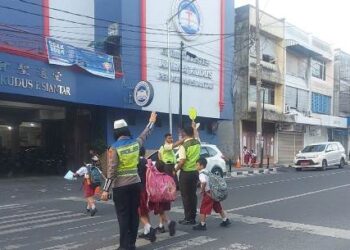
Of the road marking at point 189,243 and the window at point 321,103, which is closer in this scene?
the road marking at point 189,243

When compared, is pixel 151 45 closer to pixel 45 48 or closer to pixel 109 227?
pixel 45 48

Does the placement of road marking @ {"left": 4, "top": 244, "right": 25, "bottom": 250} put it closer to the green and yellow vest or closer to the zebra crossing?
the zebra crossing

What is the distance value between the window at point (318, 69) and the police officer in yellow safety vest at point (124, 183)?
3439 cm

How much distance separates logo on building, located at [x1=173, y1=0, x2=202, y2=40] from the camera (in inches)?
930

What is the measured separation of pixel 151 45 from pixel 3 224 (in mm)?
14413

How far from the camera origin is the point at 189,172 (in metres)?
8.30

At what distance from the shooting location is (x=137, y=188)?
634 cm

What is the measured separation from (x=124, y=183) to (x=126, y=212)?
Answer: 40cm

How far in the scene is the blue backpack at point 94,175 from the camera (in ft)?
32.9

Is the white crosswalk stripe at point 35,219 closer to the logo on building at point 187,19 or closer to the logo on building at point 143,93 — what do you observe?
the logo on building at point 143,93

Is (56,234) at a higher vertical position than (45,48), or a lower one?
lower

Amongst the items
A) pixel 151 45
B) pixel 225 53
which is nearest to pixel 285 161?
pixel 225 53

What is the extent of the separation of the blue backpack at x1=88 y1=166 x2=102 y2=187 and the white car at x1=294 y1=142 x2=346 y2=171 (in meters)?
18.0

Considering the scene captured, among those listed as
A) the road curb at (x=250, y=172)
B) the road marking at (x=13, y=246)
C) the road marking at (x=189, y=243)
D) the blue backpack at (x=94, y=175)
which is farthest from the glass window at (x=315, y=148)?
the road marking at (x=13, y=246)
